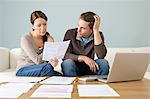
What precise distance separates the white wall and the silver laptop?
1794 millimetres

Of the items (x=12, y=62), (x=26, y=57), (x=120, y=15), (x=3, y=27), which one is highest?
(x=120, y=15)

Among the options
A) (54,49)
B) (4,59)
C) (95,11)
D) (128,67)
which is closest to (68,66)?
(54,49)

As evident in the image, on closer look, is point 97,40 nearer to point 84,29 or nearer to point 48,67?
point 84,29

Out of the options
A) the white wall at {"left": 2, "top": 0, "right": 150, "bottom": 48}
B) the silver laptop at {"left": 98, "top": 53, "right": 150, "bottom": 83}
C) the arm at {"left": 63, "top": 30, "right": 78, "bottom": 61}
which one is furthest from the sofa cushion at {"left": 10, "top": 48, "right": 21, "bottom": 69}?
the silver laptop at {"left": 98, "top": 53, "right": 150, "bottom": 83}

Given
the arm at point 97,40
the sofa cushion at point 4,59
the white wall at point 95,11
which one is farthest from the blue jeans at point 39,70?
the white wall at point 95,11

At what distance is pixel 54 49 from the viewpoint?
4.63ft

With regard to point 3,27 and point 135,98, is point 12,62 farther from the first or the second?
point 135,98

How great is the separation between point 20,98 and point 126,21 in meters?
2.45

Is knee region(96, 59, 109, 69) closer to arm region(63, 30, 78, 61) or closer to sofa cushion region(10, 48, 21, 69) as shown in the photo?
arm region(63, 30, 78, 61)

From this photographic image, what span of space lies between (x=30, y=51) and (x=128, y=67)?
83 centimetres

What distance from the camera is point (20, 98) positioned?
2.28 feet

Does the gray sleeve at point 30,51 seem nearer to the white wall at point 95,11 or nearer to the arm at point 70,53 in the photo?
the arm at point 70,53

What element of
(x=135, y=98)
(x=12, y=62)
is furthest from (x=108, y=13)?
(x=135, y=98)

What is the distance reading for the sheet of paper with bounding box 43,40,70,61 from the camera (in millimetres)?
1388
